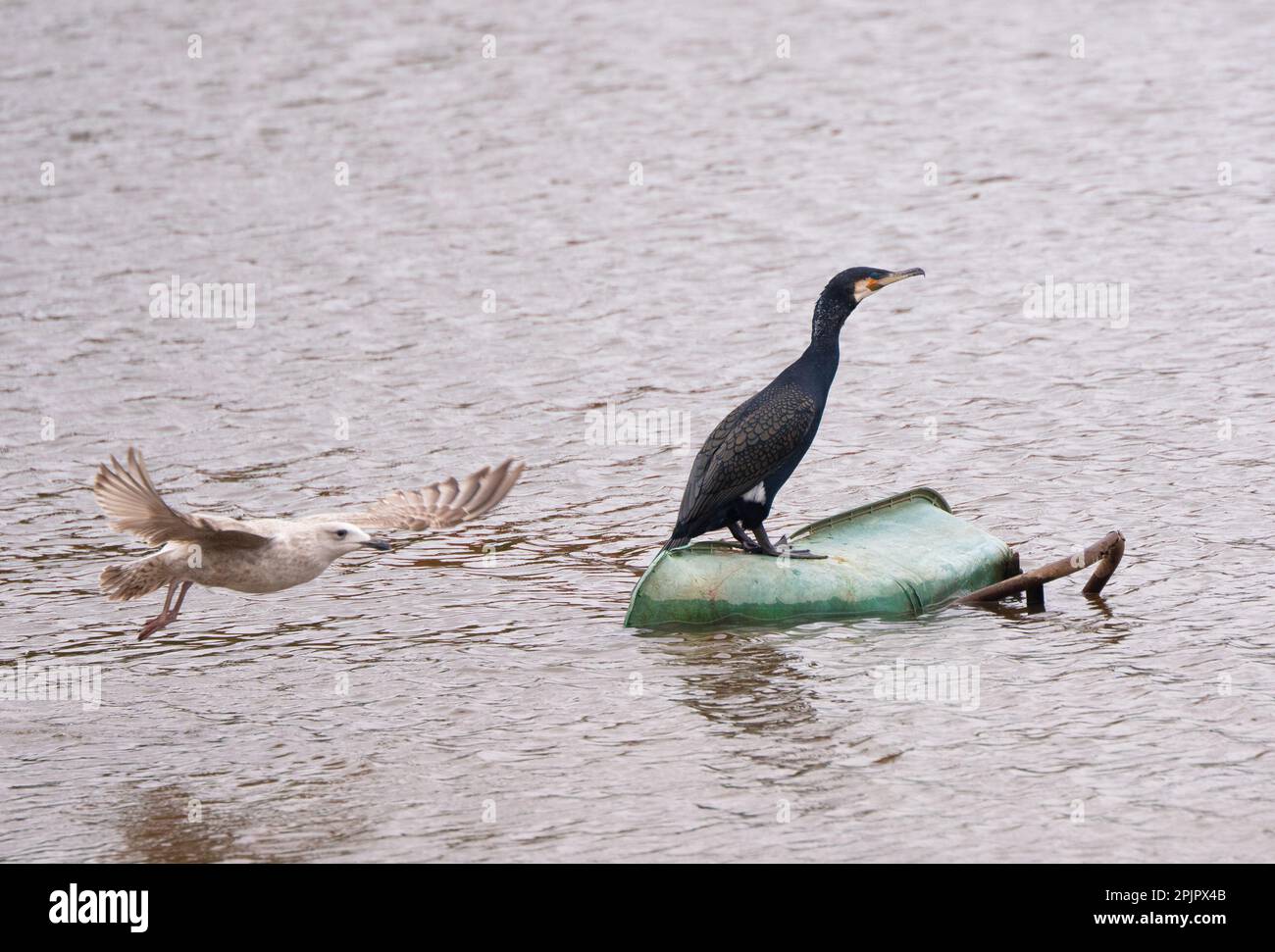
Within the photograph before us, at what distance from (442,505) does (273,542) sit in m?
0.90

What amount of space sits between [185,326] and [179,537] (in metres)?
10.1

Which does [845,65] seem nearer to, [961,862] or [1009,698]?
[1009,698]

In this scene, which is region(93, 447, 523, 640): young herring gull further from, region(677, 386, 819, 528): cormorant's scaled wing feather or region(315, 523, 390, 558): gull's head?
region(677, 386, 819, 528): cormorant's scaled wing feather

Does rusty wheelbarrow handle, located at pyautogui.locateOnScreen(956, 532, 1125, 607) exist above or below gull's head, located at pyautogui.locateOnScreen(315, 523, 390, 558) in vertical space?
below

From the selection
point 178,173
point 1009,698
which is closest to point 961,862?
point 1009,698

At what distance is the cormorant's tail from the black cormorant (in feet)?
9.76

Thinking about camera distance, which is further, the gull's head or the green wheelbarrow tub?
the green wheelbarrow tub

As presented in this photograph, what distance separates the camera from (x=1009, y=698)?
10.2 meters

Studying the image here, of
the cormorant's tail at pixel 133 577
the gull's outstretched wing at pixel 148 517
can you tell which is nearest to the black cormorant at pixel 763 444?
the gull's outstretched wing at pixel 148 517

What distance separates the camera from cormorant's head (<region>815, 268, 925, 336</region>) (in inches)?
450

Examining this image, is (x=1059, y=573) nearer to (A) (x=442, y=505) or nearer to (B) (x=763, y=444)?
(B) (x=763, y=444)

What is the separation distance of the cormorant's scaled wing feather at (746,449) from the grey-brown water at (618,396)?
0.81 meters

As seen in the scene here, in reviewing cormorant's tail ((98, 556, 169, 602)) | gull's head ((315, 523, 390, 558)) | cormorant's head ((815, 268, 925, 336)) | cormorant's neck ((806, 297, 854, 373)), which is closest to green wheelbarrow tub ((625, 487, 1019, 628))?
cormorant's neck ((806, 297, 854, 373))

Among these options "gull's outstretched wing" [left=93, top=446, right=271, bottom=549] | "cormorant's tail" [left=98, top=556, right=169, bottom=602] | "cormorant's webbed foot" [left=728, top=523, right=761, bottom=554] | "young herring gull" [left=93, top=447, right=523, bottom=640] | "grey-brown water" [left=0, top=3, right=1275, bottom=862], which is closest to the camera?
"gull's outstretched wing" [left=93, top=446, right=271, bottom=549]
